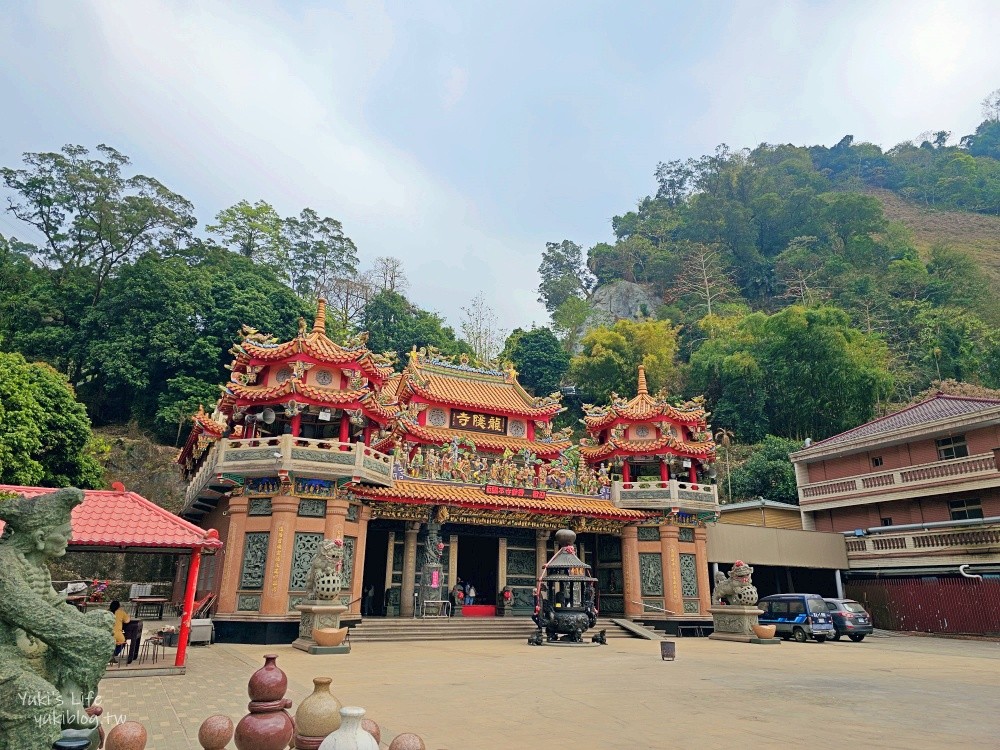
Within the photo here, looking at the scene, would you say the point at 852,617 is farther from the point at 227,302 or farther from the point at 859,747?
the point at 227,302

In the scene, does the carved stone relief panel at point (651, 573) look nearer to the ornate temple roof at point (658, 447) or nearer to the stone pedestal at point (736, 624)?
the stone pedestal at point (736, 624)

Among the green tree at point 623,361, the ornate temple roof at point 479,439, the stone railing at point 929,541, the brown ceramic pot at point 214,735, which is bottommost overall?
the brown ceramic pot at point 214,735

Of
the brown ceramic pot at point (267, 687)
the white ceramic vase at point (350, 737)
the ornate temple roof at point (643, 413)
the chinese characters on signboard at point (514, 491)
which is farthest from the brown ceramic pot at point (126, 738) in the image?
the ornate temple roof at point (643, 413)

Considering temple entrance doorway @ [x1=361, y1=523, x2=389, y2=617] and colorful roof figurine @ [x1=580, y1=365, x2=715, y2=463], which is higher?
colorful roof figurine @ [x1=580, y1=365, x2=715, y2=463]

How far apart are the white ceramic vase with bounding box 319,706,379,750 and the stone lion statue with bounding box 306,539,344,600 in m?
12.1

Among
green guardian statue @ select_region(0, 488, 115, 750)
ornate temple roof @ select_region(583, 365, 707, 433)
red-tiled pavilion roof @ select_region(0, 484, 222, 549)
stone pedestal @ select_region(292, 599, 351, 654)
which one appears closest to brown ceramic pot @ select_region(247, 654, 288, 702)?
green guardian statue @ select_region(0, 488, 115, 750)

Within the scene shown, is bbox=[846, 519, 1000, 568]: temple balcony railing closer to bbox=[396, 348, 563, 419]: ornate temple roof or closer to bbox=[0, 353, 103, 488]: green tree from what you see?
bbox=[396, 348, 563, 419]: ornate temple roof

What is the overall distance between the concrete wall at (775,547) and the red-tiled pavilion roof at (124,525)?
18.7 meters

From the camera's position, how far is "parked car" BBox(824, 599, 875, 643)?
19109 mm

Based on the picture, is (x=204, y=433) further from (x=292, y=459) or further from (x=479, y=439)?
(x=479, y=439)

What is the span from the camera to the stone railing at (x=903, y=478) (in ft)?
77.5

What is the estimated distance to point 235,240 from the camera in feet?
167

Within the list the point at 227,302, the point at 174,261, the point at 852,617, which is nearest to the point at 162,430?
the point at 227,302

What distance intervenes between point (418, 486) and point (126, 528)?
33.1 ft
